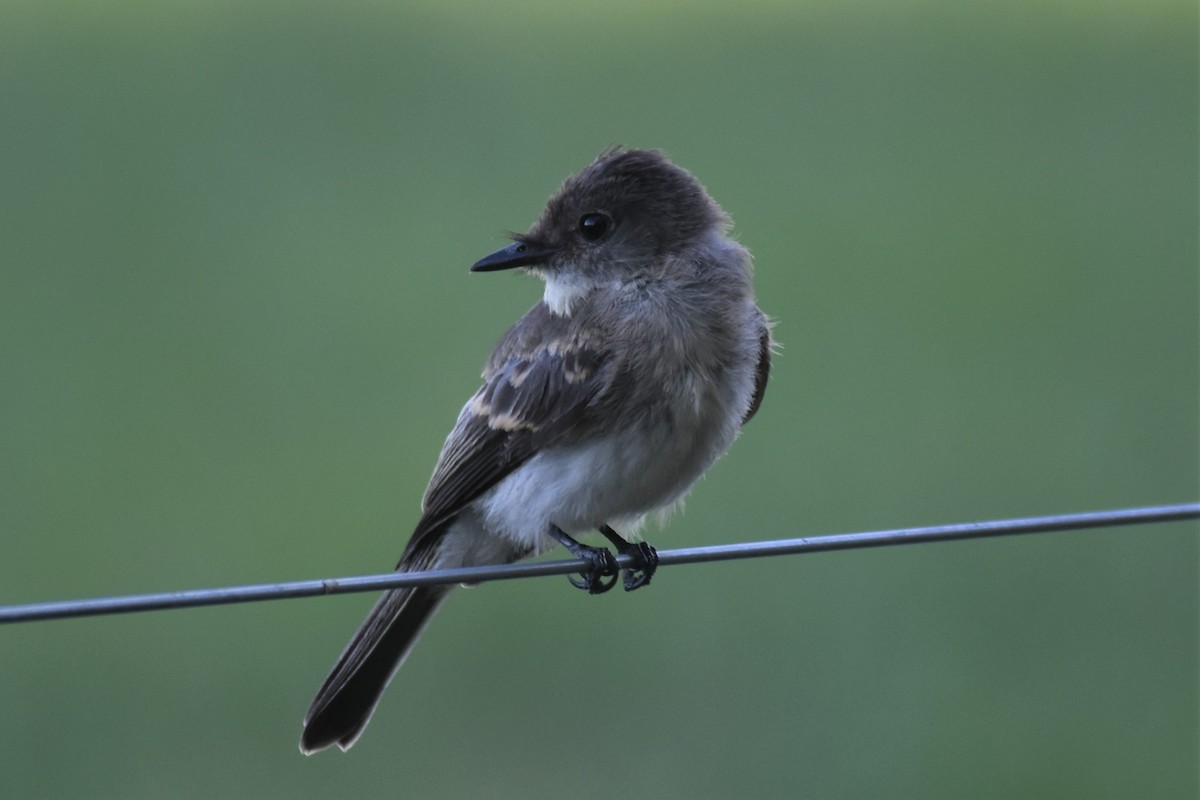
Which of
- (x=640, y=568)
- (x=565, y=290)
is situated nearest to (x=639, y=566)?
(x=640, y=568)

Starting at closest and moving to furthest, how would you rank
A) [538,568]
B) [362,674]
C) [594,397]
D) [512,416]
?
[538,568]
[594,397]
[512,416]
[362,674]

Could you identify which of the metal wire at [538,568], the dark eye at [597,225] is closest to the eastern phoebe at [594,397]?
the dark eye at [597,225]

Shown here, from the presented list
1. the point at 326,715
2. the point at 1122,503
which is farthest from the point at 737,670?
the point at 326,715

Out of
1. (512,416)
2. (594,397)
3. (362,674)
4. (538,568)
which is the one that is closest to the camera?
(538,568)

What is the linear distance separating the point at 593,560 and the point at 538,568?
73 centimetres

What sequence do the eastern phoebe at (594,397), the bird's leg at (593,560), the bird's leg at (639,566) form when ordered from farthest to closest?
1. the bird's leg at (639,566)
2. the bird's leg at (593,560)
3. the eastern phoebe at (594,397)

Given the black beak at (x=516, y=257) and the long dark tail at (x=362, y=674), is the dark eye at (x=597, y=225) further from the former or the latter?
the long dark tail at (x=362, y=674)

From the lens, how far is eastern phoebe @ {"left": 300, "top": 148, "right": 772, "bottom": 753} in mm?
3609

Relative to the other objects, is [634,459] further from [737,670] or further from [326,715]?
[737,670]

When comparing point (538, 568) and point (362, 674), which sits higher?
point (538, 568)

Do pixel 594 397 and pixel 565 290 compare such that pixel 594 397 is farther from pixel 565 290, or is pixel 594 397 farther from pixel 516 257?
pixel 516 257

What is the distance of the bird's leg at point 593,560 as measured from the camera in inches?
146

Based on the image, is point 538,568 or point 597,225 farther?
point 597,225

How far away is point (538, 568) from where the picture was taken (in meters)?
2.94
